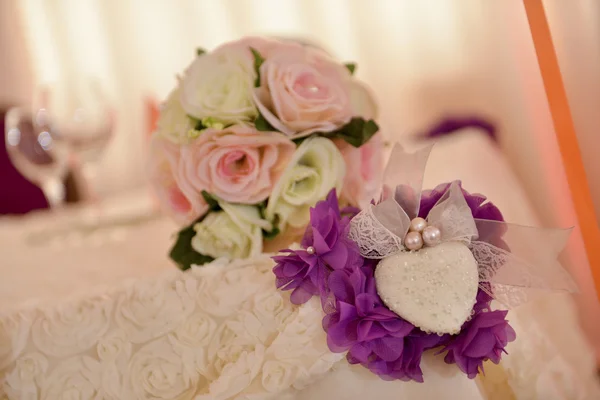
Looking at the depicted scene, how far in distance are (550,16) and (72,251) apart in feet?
2.70

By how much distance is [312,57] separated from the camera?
2.06 feet

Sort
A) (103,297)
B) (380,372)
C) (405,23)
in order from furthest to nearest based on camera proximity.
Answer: (405,23) → (103,297) → (380,372)

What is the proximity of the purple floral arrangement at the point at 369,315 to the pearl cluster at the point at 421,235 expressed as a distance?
0.02m

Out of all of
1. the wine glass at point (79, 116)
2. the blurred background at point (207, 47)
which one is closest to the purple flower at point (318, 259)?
the wine glass at point (79, 116)

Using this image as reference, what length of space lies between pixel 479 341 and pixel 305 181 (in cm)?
25

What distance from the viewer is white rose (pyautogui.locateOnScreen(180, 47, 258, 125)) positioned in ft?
1.92

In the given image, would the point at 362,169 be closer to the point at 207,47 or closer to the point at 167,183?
the point at 167,183

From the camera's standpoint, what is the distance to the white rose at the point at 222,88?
585 mm

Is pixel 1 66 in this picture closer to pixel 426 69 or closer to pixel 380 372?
pixel 426 69

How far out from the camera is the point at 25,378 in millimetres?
511

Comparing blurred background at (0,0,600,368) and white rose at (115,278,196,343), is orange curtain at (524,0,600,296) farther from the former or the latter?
blurred background at (0,0,600,368)

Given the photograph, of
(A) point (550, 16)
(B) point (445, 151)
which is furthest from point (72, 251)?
(A) point (550, 16)

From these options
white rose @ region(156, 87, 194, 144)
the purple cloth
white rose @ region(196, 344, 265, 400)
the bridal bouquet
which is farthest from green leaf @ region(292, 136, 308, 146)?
the purple cloth

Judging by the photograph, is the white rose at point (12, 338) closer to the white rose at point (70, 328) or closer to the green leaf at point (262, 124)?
the white rose at point (70, 328)
